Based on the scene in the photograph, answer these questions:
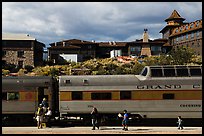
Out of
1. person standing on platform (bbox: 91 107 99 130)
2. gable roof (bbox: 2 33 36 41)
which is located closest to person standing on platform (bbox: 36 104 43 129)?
person standing on platform (bbox: 91 107 99 130)

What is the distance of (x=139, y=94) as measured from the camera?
19062mm

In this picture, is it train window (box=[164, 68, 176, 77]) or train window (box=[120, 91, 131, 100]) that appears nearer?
train window (box=[120, 91, 131, 100])

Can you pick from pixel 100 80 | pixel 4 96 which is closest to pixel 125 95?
pixel 100 80

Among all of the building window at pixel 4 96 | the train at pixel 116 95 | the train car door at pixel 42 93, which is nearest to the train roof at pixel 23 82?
the train at pixel 116 95

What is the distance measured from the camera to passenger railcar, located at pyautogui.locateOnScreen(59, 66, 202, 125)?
747 inches

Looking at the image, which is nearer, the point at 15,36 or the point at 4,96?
the point at 4,96

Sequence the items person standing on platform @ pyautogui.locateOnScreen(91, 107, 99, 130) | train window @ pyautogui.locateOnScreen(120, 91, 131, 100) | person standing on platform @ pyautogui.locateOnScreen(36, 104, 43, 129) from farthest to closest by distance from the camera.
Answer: train window @ pyautogui.locateOnScreen(120, 91, 131, 100) → person standing on platform @ pyautogui.locateOnScreen(36, 104, 43, 129) → person standing on platform @ pyautogui.locateOnScreen(91, 107, 99, 130)

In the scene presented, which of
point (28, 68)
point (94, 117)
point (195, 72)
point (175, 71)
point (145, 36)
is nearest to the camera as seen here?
point (94, 117)

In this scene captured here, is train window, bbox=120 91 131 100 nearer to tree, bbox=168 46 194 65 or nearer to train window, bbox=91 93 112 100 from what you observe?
train window, bbox=91 93 112 100

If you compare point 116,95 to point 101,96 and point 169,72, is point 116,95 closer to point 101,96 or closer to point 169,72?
point 101,96

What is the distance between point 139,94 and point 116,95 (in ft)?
4.85

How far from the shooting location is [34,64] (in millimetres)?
68312

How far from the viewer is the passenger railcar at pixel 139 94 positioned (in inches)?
747

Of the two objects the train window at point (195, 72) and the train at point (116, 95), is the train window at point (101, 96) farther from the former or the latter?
the train window at point (195, 72)
